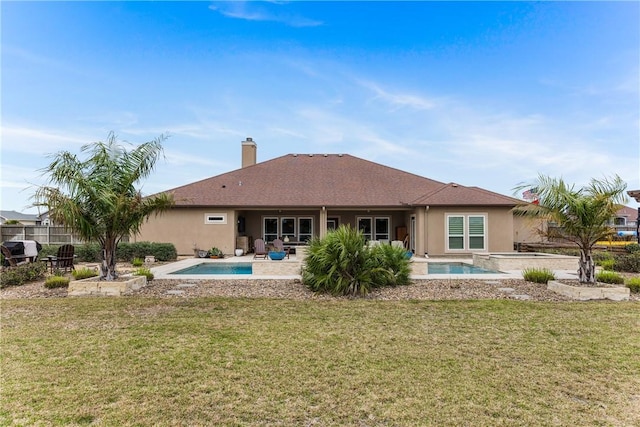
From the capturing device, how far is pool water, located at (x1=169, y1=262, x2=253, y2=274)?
14.0 metres

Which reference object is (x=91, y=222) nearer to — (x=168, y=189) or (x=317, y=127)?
(x=168, y=189)

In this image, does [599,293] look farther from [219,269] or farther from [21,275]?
[21,275]

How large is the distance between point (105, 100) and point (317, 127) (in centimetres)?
1348

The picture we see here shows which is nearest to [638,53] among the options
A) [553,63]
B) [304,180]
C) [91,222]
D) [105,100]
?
[553,63]

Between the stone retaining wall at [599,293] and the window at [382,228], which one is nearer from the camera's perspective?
the stone retaining wall at [599,293]

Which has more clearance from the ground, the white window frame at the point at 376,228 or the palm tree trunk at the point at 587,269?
the white window frame at the point at 376,228

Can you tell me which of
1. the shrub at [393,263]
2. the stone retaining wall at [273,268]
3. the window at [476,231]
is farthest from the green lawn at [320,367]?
the window at [476,231]

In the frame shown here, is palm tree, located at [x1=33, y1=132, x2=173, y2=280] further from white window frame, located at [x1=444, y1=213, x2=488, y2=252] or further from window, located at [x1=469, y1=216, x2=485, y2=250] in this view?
window, located at [x1=469, y1=216, x2=485, y2=250]

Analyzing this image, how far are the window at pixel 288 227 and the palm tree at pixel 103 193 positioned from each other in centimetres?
1274

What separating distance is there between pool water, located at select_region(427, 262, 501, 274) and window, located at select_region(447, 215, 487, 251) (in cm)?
231

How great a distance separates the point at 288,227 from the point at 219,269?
8465 millimetres

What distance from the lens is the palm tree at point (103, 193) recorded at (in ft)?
30.5

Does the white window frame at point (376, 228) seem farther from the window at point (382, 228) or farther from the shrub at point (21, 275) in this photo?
the shrub at point (21, 275)

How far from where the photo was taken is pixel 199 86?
1667 centimetres
